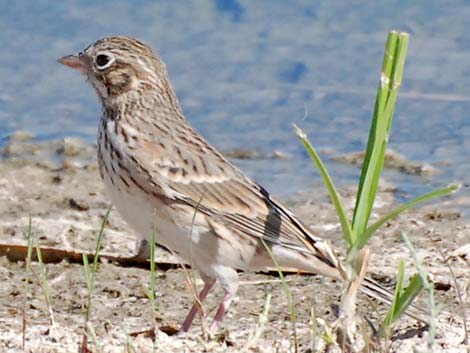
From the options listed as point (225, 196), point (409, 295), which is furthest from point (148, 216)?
point (409, 295)

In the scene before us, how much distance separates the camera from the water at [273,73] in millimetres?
10281

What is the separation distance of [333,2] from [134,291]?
5782 millimetres

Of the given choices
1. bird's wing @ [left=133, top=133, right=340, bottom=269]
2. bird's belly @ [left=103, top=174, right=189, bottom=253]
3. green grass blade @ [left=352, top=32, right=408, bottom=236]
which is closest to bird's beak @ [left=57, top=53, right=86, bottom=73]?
bird's wing @ [left=133, top=133, right=340, bottom=269]

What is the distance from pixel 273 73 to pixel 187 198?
4559 mm

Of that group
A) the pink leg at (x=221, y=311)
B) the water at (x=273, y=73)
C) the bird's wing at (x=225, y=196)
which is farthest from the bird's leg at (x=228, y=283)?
the water at (x=273, y=73)

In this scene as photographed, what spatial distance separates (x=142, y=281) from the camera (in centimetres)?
729

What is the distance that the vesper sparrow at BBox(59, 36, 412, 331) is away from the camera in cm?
667

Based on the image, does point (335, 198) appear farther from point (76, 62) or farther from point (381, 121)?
point (76, 62)

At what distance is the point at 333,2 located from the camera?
12367mm

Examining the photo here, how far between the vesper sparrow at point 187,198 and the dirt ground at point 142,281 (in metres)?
0.23

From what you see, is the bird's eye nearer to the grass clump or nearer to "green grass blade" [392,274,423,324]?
the grass clump

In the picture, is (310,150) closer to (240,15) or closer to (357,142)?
(357,142)

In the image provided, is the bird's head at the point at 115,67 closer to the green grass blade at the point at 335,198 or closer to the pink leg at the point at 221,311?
the pink leg at the point at 221,311

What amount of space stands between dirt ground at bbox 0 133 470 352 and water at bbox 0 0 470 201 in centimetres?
82
